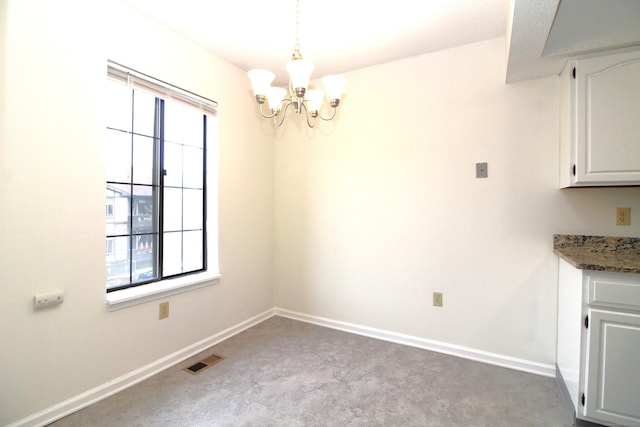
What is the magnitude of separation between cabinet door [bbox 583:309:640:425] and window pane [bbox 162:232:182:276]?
9.04 ft

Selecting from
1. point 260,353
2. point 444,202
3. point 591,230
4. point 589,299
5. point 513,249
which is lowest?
point 260,353

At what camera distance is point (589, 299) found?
63.4 inches

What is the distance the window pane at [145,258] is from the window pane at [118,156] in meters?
0.45

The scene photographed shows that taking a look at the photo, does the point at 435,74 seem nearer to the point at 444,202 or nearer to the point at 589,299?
the point at 444,202

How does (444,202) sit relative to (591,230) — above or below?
above

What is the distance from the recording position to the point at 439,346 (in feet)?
8.34

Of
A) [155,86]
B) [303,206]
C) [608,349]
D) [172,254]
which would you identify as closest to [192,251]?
[172,254]

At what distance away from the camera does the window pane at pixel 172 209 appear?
95.0 inches

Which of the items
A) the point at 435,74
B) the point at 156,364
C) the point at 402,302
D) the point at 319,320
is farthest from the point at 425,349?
the point at 435,74

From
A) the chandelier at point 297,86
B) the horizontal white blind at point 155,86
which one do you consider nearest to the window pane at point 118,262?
the horizontal white blind at point 155,86

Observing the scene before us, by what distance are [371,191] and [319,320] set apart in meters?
1.41

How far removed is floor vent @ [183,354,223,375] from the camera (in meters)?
2.23

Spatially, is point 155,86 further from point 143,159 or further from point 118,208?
point 118,208

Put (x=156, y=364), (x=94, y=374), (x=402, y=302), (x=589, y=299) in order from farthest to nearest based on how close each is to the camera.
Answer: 1. (x=402, y=302)
2. (x=156, y=364)
3. (x=94, y=374)
4. (x=589, y=299)
